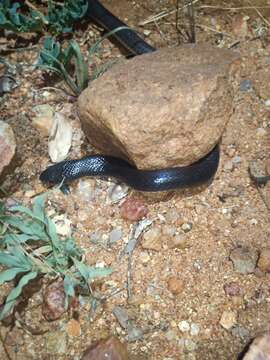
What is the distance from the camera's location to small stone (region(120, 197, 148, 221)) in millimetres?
3166

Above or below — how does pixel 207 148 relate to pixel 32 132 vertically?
below

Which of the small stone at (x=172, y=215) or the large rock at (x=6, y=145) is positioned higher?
the large rock at (x=6, y=145)

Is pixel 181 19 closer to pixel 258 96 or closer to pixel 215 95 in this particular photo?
pixel 258 96

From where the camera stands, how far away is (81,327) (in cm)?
280

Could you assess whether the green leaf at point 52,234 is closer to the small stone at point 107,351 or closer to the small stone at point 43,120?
the small stone at point 107,351

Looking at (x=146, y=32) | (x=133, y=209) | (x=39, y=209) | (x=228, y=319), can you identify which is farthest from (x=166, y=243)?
(x=146, y=32)

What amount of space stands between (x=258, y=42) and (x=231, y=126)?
0.83 metres

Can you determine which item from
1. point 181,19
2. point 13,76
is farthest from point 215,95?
point 13,76

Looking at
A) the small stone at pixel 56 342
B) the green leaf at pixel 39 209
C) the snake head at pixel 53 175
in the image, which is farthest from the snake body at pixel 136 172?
the small stone at pixel 56 342

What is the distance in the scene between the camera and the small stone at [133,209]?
10.4 ft

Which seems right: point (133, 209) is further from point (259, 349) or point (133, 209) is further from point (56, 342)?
point (259, 349)

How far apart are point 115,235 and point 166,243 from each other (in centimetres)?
33

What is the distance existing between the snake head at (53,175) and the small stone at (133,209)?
0.46 metres

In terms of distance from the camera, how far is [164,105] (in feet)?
9.34
